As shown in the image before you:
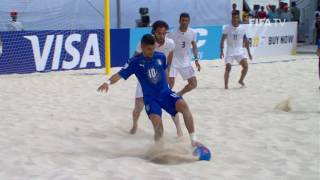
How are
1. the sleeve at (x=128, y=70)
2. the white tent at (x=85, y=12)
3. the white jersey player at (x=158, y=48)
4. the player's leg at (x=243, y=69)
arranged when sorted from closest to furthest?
the sleeve at (x=128, y=70), the white jersey player at (x=158, y=48), the player's leg at (x=243, y=69), the white tent at (x=85, y=12)

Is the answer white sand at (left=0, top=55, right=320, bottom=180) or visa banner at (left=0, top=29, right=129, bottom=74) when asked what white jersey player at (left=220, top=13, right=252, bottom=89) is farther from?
visa banner at (left=0, top=29, right=129, bottom=74)

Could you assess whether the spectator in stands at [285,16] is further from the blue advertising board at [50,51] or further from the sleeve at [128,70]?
the sleeve at [128,70]

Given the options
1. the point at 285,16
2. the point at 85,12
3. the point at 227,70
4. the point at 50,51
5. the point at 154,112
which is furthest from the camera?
the point at 285,16

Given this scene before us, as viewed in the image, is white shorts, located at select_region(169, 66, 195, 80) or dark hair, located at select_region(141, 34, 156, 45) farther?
white shorts, located at select_region(169, 66, 195, 80)

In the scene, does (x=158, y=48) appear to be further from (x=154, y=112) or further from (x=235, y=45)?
(x=235, y=45)

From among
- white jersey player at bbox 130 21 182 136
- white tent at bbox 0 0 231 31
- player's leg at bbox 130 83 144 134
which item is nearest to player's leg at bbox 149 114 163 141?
white jersey player at bbox 130 21 182 136

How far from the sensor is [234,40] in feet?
36.8

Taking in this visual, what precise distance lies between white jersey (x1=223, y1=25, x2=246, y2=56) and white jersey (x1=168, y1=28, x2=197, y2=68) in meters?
2.75

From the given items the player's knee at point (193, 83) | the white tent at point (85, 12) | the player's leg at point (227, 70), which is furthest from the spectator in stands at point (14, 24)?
the player's knee at point (193, 83)

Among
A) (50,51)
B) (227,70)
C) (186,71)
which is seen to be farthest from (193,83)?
(50,51)

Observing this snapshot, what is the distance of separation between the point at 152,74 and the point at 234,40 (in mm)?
5783

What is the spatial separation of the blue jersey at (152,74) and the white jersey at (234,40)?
18.6 ft

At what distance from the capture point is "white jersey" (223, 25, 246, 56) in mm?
11203

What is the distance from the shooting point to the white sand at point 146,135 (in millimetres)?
5039
